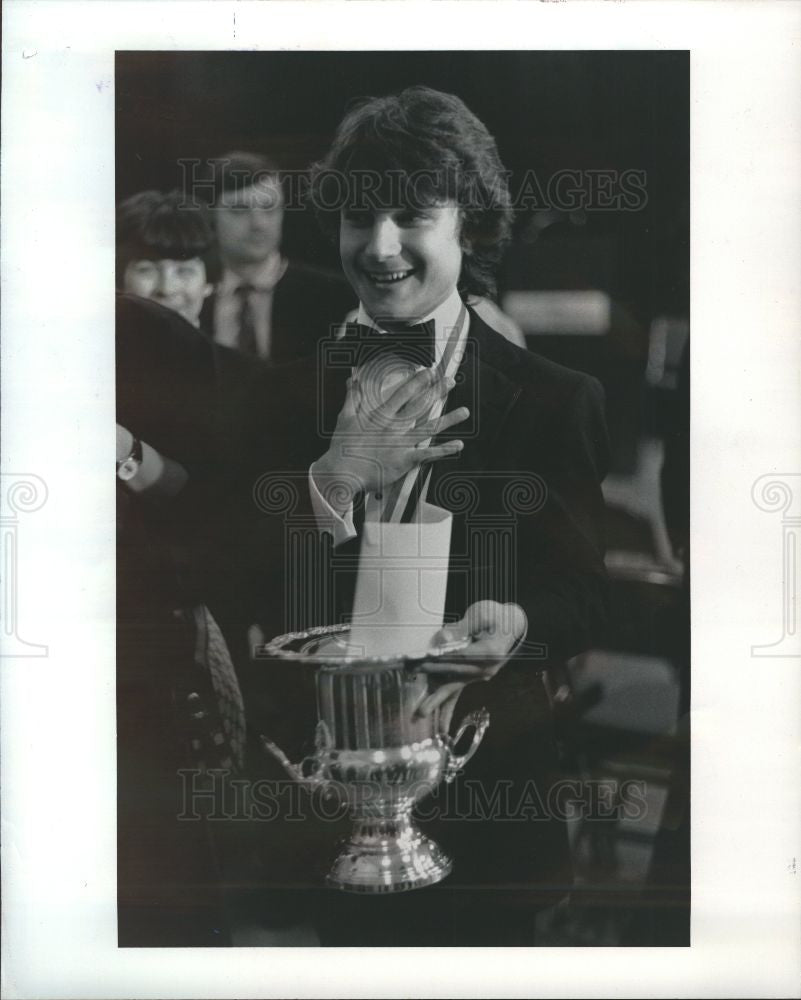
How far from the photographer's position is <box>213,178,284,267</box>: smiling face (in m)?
1.78

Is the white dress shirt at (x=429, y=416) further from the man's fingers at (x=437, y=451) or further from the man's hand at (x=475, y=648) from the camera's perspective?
the man's hand at (x=475, y=648)

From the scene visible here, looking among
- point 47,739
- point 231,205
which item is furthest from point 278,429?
point 47,739

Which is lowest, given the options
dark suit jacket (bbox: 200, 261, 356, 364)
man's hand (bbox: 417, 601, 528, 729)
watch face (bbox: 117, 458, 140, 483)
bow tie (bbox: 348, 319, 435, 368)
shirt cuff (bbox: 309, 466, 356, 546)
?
man's hand (bbox: 417, 601, 528, 729)

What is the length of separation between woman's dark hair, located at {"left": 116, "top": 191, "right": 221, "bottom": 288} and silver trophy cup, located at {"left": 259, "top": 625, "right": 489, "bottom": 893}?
Answer: 0.71 m

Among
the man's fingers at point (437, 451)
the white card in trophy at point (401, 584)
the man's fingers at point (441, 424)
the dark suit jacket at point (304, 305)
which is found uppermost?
the dark suit jacket at point (304, 305)

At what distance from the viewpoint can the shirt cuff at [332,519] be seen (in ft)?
5.83

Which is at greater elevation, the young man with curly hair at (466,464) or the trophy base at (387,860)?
the young man with curly hair at (466,464)

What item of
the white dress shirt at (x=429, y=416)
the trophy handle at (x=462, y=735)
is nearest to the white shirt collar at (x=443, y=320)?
Answer: the white dress shirt at (x=429, y=416)

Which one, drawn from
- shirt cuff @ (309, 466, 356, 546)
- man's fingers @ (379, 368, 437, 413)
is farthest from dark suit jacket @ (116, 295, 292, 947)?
man's fingers @ (379, 368, 437, 413)

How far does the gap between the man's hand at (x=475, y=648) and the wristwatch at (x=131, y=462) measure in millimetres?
618

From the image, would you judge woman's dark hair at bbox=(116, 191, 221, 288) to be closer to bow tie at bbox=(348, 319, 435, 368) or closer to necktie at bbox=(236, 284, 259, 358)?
necktie at bbox=(236, 284, 259, 358)

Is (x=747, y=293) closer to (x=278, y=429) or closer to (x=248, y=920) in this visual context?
(x=278, y=429)

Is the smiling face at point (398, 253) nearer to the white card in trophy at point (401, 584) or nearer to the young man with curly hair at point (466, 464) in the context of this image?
the young man with curly hair at point (466, 464)

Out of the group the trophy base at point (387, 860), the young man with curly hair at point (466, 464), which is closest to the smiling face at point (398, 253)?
the young man with curly hair at point (466, 464)
